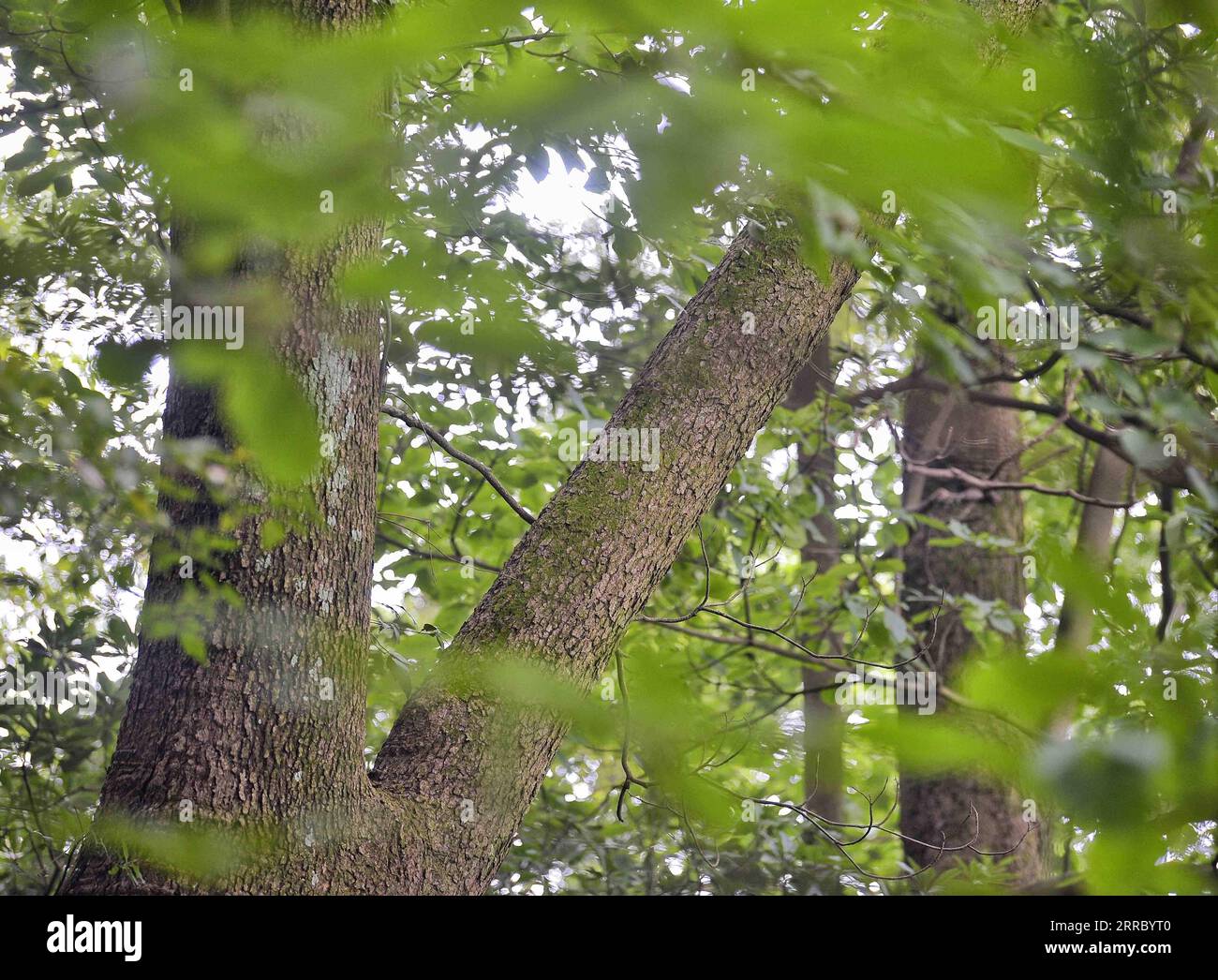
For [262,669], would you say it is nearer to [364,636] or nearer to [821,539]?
[364,636]

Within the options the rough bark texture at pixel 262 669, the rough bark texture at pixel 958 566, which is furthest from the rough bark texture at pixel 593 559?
the rough bark texture at pixel 958 566

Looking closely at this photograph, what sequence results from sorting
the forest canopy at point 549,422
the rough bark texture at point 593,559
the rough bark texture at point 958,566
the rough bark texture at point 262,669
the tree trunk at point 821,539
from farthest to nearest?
the rough bark texture at point 958,566
the tree trunk at point 821,539
the rough bark texture at point 593,559
the rough bark texture at point 262,669
the forest canopy at point 549,422

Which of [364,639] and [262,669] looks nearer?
[262,669]

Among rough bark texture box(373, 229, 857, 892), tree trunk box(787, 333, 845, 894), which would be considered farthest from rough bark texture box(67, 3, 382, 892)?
Result: tree trunk box(787, 333, 845, 894)

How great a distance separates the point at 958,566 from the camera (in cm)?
550

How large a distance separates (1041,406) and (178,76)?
408 cm

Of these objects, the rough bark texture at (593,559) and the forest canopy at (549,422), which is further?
the rough bark texture at (593,559)

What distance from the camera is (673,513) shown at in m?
2.21

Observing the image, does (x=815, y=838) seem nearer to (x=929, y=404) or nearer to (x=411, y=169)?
(x=929, y=404)

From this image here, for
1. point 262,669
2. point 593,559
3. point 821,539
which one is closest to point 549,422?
point 821,539

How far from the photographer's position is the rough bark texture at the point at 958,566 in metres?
4.83

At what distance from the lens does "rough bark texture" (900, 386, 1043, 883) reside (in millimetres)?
4832

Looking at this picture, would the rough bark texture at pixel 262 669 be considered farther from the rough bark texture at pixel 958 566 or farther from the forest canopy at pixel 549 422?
the rough bark texture at pixel 958 566
